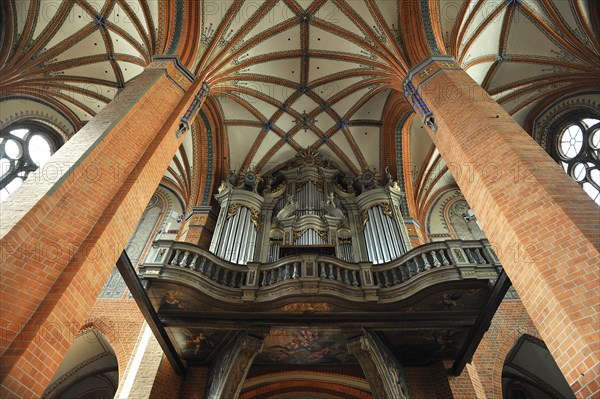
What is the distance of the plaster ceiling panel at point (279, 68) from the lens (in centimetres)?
1171

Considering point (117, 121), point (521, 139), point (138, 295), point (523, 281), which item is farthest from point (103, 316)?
point (521, 139)

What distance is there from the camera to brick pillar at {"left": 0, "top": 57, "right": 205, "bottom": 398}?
3.66 m

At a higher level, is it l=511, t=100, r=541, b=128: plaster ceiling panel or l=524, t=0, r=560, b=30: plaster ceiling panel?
l=524, t=0, r=560, b=30: plaster ceiling panel

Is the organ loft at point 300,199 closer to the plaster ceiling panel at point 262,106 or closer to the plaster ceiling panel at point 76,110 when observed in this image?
the plaster ceiling panel at point 76,110

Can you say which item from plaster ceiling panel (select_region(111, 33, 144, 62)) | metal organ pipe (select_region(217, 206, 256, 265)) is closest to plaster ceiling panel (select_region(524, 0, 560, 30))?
metal organ pipe (select_region(217, 206, 256, 265))

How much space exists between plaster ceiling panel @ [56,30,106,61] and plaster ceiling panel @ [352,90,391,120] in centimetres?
859

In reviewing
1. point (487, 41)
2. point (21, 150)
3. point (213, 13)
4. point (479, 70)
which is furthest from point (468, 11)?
point (21, 150)

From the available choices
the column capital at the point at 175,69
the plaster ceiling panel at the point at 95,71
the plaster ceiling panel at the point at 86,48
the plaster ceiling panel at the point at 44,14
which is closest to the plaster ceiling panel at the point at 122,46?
the plaster ceiling panel at the point at 86,48

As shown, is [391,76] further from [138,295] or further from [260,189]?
[138,295]

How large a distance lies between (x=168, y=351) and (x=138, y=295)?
70.8 inches

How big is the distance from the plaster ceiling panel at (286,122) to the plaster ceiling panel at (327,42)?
2611 mm

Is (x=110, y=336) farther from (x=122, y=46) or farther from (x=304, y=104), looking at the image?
(x=304, y=104)

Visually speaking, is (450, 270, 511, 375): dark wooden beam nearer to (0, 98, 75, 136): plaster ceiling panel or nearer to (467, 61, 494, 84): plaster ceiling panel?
(467, 61, 494, 84): plaster ceiling panel

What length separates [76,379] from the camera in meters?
10.2
